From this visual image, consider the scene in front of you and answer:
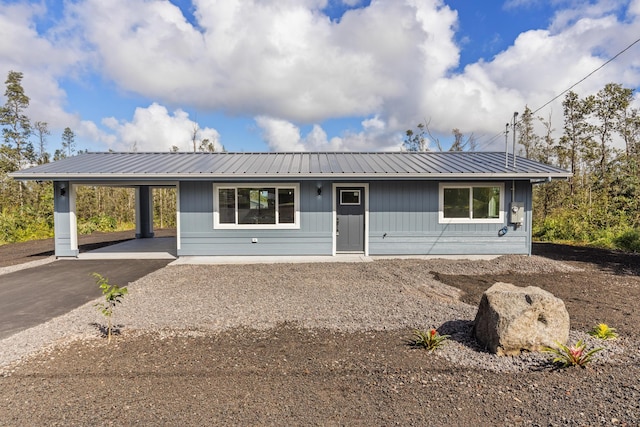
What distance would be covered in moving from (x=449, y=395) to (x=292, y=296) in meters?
3.11

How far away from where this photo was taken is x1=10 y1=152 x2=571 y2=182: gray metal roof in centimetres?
808

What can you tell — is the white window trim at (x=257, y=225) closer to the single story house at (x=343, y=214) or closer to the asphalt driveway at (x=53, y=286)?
the single story house at (x=343, y=214)

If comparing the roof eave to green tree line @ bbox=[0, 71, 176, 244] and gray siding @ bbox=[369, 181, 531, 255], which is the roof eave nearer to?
gray siding @ bbox=[369, 181, 531, 255]

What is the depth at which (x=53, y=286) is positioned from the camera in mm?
6090

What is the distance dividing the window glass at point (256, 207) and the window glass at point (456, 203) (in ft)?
15.6

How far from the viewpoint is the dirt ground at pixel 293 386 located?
2.28m

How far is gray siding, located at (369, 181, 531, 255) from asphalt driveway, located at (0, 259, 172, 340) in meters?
5.76

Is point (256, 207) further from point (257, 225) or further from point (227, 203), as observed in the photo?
point (227, 203)

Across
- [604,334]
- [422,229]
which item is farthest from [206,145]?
[604,334]

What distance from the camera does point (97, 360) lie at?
310 centimetres

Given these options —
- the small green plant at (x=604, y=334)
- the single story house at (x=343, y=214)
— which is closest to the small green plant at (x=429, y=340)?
the small green plant at (x=604, y=334)

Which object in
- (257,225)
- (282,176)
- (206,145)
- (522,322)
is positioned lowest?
(522,322)

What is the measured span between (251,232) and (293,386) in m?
6.35

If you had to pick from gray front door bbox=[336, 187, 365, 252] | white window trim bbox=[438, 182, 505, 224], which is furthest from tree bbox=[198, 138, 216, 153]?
white window trim bbox=[438, 182, 505, 224]
